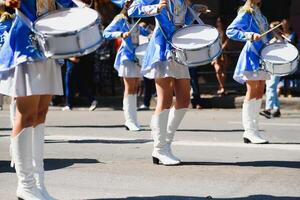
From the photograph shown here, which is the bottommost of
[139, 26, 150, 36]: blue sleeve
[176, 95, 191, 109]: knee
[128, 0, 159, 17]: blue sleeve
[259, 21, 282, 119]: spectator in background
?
[259, 21, 282, 119]: spectator in background

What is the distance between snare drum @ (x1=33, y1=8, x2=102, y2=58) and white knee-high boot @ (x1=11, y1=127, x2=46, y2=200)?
27.3 inches

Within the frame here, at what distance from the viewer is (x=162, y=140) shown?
6980 mm

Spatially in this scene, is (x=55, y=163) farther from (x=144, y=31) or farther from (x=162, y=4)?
(x=144, y=31)

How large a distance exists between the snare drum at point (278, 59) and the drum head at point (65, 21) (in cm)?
363

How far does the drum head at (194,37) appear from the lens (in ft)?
21.0

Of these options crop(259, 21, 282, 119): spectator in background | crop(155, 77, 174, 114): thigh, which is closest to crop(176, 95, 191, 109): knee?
crop(155, 77, 174, 114): thigh

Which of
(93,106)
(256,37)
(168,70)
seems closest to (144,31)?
(256,37)

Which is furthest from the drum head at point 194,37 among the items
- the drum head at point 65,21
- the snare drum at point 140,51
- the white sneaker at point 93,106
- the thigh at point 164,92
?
the white sneaker at point 93,106

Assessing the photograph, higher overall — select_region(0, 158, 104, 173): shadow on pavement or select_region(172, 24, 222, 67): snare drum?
select_region(172, 24, 222, 67): snare drum

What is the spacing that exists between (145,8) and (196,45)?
2.25ft

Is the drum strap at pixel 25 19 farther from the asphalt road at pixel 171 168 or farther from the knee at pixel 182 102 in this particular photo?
the knee at pixel 182 102

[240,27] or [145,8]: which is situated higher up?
[145,8]

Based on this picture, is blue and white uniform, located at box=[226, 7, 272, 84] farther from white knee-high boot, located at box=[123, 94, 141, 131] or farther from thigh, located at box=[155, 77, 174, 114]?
white knee-high boot, located at box=[123, 94, 141, 131]

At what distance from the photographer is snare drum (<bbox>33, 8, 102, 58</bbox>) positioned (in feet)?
15.9
